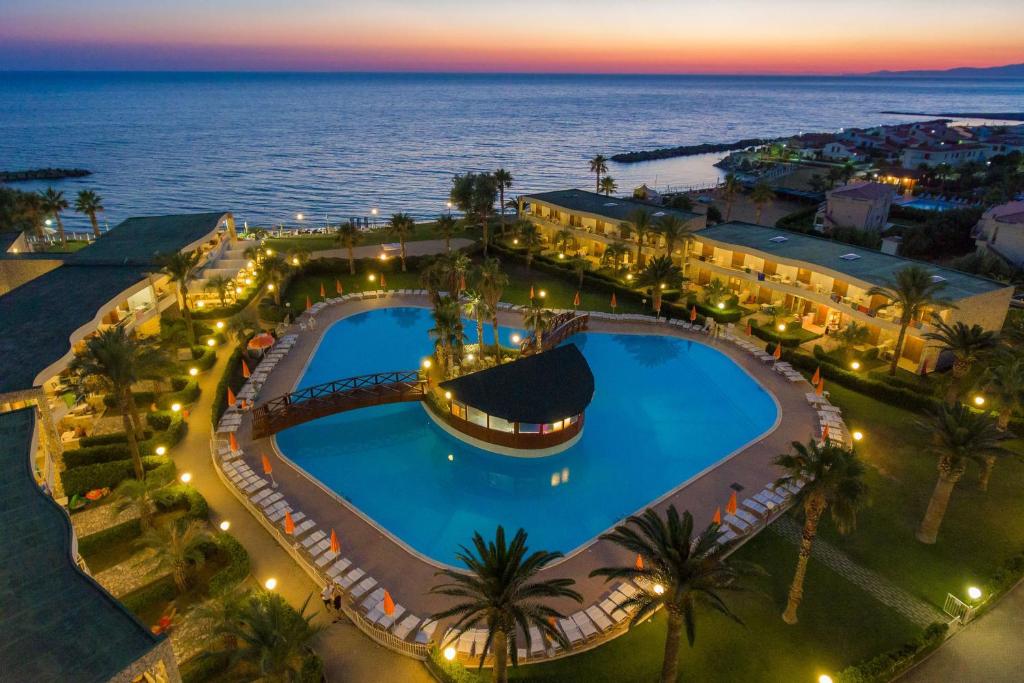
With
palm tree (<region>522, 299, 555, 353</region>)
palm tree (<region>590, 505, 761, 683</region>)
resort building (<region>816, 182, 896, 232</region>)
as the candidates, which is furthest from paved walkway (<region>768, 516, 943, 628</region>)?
resort building (<region>816, 182, 896, 232</region>)

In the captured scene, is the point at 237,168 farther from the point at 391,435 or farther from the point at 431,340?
the point at 391,435

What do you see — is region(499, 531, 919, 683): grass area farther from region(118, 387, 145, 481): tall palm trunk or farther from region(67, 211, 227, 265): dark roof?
region(67, 211, 227, 265): dark roof

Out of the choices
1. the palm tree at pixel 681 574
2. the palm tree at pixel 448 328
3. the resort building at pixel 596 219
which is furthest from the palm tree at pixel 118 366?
the resort building at pixel 596 219

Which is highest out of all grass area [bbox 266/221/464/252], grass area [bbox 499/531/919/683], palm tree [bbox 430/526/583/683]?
palm tree [bbox 430/526/583/683]

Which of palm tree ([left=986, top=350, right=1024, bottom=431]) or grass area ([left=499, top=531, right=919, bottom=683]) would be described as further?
palm tree ([left=986, top=350, right=1024, bottom=431])

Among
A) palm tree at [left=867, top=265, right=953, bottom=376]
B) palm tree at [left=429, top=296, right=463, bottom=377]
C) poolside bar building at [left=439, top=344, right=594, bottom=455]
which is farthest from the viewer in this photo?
palm tree at [left=429, top=296, right=463, bottom=377]

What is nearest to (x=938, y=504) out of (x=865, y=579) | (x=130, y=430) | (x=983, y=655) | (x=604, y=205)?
(x=865, y=579)
